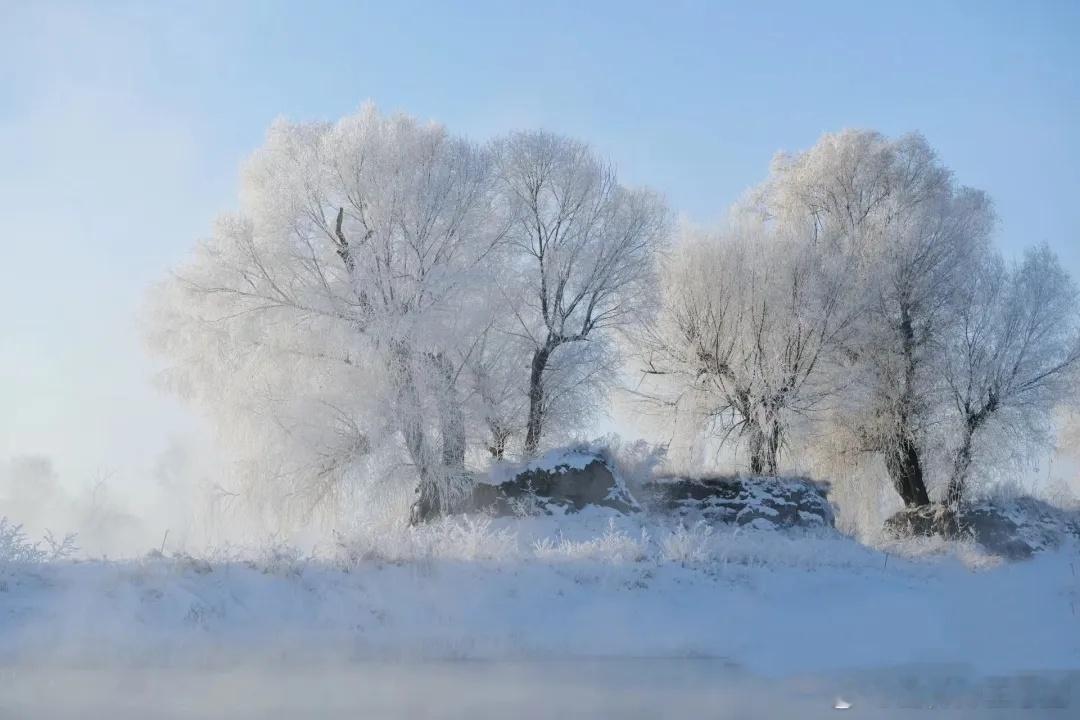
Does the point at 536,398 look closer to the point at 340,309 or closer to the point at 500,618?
the point at 340,309

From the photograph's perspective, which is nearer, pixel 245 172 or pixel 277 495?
pixel 277 495

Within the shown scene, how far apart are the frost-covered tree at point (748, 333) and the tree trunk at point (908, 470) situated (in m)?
3.17

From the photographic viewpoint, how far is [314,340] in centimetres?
1884

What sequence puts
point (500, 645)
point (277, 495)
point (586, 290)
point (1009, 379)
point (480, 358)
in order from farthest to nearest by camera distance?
1. point (1009, 379)
2. point (586, 290)
3. point (480, 358)
4. point (277, 495)
5. point (500, 645)

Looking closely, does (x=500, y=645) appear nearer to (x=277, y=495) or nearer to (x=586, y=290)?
(x=277, y=495)

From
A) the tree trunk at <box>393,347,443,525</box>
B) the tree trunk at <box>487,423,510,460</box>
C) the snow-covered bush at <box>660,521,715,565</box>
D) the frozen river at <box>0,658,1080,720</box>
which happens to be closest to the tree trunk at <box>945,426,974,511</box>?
the tree trunk at <box>487,423,510,460</box>

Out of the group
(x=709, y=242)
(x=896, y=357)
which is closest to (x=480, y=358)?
(x=709, y=242)

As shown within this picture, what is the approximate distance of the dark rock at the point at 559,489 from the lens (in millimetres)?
19033

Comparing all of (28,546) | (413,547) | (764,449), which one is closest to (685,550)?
(413,547)

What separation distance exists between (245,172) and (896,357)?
57.2 ft

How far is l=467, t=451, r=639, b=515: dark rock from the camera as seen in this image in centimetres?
1903

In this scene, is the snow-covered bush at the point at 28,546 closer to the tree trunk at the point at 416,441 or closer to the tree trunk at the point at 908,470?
the tree trunk at the point at 416,441

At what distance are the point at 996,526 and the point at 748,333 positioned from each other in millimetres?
7691

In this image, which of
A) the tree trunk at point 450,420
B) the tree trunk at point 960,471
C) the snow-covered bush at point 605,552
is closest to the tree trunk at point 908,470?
the tree trunk at point 960,471
